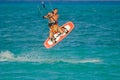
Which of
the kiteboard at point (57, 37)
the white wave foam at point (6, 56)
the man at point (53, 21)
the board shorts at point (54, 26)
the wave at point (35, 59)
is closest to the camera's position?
the man at point (53, 21)

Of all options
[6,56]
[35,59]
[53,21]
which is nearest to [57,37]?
[53,21]

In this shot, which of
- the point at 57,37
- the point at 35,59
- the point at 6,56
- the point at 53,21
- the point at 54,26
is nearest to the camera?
the point at 53,21

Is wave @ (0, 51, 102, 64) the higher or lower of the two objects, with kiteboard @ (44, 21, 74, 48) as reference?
higher

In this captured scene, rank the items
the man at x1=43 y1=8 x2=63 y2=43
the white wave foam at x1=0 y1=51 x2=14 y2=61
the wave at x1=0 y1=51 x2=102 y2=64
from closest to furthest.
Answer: the man at x1=43 y1=8 x2=63 y2=43 → the wave at x1=0 y1=51 x2=102 y2=64 → the white wave foam at x1=0 y1=51 x2=14 y2=61

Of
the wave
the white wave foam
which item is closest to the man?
the wave

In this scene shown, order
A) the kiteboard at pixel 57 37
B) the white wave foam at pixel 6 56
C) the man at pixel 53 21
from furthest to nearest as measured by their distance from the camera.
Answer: the white wave foam at pixel 6 56 < the kiteboard at pixel 57 37 < the man at pixel 53 21

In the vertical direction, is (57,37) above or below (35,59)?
below

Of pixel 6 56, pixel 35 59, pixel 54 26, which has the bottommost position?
pixel 54 26

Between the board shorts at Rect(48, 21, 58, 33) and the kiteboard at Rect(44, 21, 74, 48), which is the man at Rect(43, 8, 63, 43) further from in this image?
the kiteboard at Rect(44, 21, 74, 48)

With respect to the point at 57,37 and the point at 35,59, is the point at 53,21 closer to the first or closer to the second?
the point at 57,37

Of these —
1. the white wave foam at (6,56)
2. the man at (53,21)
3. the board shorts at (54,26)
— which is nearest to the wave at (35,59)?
the white wave foam at (6,56)

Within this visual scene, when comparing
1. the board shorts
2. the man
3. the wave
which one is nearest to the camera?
the man

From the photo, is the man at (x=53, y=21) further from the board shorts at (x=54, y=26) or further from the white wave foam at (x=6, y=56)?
the white wave foam at (x=6, y=56)

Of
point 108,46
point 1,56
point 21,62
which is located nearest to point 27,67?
point 21,62
